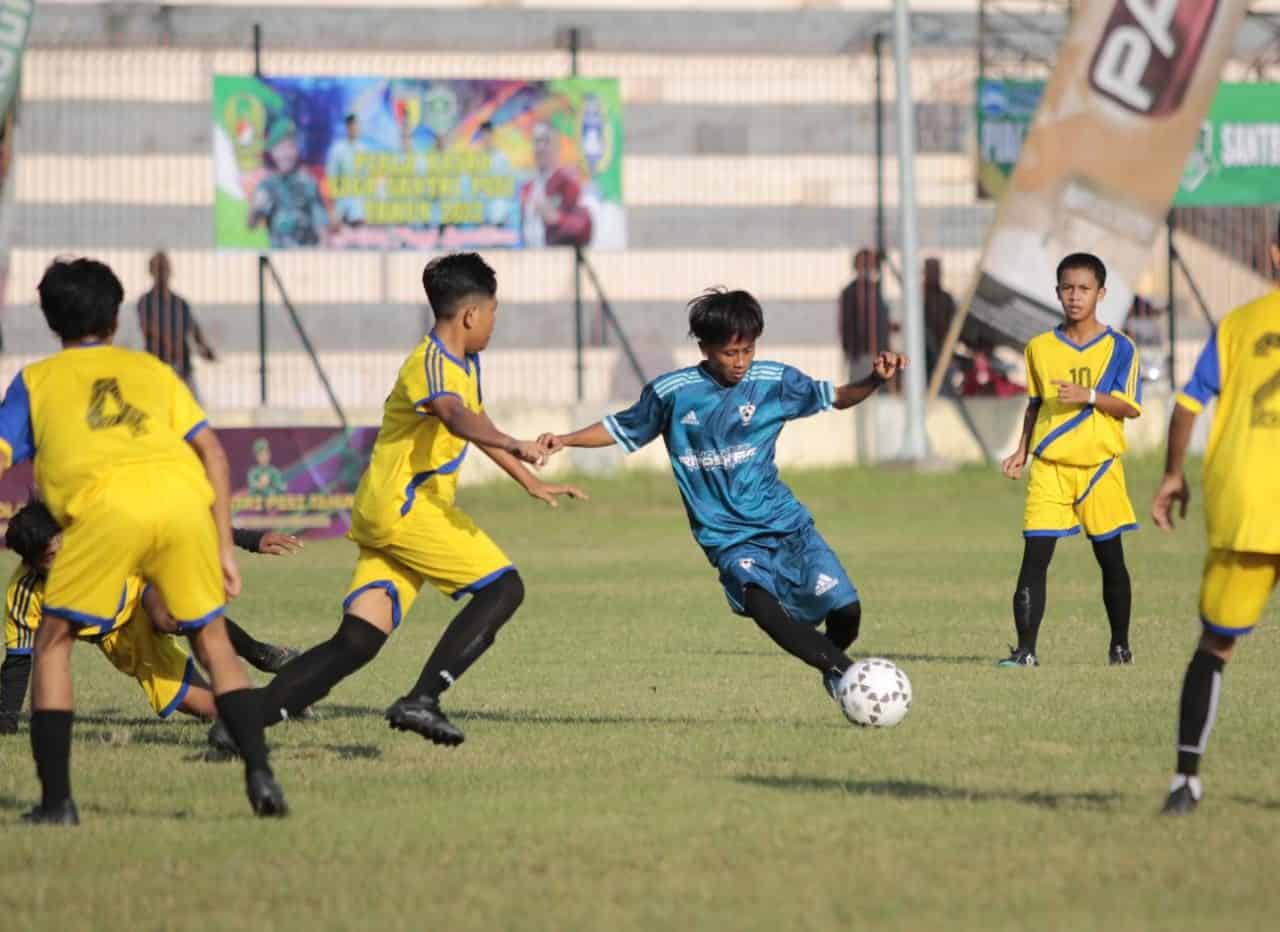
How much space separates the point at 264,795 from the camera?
6938 mm

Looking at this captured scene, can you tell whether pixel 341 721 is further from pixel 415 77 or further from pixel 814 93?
pixel 814 93

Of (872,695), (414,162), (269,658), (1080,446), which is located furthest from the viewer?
(414,162)

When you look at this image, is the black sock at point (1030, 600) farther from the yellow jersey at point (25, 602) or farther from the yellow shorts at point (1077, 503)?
the yellow jersey at point (25, 602)

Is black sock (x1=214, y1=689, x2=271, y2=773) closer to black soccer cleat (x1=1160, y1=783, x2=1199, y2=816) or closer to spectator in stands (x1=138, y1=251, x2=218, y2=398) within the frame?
black soccer cleat (x1=1160, y1=783, x2=1199, y2=816)

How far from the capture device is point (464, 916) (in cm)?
568

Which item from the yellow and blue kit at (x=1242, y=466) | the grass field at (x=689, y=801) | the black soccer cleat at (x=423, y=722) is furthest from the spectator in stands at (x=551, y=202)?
the yellow and blue kit at (x=1242, y=466)

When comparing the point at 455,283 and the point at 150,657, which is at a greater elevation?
the point at 455,283

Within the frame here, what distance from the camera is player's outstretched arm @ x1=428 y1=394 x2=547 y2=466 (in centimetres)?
780

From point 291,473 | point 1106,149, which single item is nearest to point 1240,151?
point 1106,149

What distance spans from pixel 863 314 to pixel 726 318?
53.3ft

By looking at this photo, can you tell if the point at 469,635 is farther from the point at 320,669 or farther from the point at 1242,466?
the point at 1242,466

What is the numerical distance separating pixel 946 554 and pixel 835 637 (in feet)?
31.0

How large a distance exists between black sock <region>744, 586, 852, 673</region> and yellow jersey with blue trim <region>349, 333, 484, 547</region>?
4.15 feet

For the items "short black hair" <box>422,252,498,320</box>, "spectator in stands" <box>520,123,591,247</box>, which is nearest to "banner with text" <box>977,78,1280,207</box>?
"spectator in stands" <box>520,123,591,247</box>
